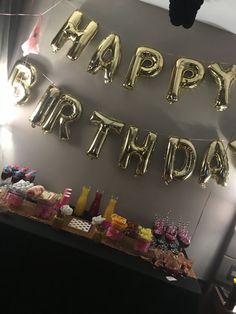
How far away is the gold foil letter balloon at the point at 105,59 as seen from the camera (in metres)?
2.38

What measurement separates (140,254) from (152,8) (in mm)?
1924

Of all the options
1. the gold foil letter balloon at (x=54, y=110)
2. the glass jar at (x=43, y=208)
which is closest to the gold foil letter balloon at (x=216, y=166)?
the gold foil letter balloon at (x=54, y=110)

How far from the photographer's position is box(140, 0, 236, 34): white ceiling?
2.12 m

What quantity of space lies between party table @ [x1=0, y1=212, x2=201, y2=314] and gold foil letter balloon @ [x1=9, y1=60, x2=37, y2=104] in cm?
104

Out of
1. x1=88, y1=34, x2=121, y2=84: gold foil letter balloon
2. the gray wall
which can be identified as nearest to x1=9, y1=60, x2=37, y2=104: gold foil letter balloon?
the gray wall

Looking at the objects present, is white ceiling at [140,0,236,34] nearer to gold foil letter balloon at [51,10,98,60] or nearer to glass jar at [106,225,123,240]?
gold foil letter balloon at [51,10,98,60]

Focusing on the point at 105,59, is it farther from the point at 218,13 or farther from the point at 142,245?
the point at 142,245

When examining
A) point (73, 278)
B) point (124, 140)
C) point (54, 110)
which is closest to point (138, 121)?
point (124, 140)

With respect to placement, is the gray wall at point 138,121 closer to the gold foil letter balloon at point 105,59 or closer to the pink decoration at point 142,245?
the gold foil letter balloon at point 105,59

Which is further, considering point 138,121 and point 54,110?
point 138,121

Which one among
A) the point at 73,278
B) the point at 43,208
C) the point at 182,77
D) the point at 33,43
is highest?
the point at 182,77

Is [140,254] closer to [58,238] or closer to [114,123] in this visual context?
[58,238]

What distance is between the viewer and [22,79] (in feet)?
8.22

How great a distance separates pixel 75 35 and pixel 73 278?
69.0 inches
